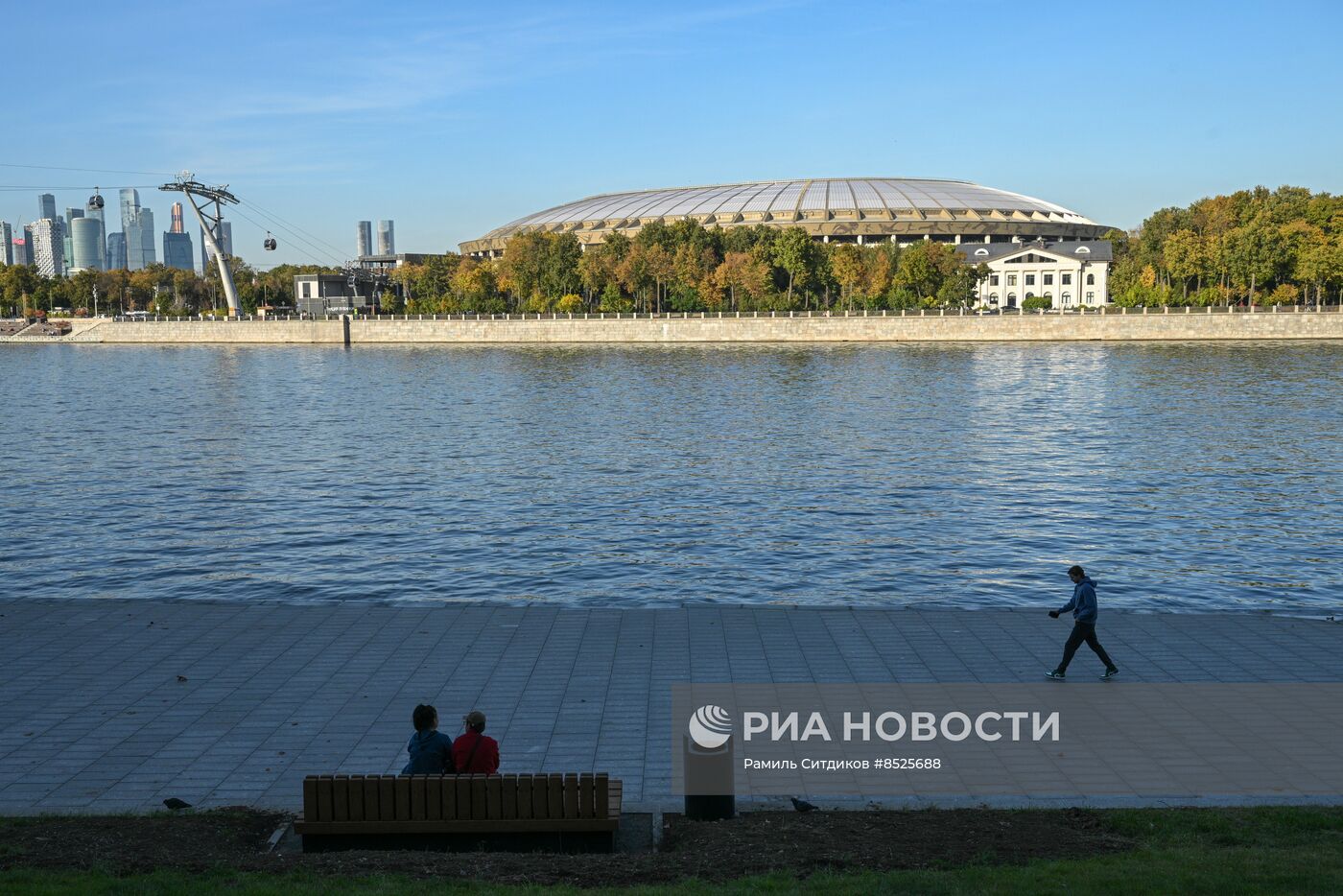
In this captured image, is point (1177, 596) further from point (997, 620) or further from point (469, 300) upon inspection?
point (469, 300)

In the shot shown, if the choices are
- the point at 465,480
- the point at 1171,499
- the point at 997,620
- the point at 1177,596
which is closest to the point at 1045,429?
the point at 1171,499

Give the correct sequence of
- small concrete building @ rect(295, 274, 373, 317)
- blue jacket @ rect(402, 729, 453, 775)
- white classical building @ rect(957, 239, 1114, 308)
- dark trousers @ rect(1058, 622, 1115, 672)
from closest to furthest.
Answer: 1. blue jacket @ rect(402, 729, 453, 775)
2. dark trousers @ rect(1058, 622, 1115, 672)
3. white classical building @ rect(957, 239, 1114, 308)
4. small concrete building @ rect(295, 274, 373, 317)

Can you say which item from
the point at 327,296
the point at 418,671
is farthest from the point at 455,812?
the point at 327,296

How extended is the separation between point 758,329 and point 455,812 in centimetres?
10211

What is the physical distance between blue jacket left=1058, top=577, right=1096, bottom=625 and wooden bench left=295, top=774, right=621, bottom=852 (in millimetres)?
6738

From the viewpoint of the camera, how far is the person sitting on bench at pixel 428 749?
8820 millimetres

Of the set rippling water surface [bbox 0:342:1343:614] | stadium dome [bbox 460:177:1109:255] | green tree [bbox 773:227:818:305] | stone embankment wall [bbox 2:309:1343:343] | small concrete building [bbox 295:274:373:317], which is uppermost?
stadium dome [bbox 460:177:1109:255]

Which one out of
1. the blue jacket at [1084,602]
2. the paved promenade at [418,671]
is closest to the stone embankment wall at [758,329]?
the paved promenade at [418,671]

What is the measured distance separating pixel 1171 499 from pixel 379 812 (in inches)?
953

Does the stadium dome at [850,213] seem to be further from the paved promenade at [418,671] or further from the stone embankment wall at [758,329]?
the paved promenade at [418,671]

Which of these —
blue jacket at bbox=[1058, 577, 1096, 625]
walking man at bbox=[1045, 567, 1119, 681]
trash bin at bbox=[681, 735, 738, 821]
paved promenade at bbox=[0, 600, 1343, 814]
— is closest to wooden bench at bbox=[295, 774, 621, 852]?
trash bin at bbox=[681, 735, 738, 821]

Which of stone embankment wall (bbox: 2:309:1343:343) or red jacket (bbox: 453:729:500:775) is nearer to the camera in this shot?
red jacket (bbox: 453:729:500:775)

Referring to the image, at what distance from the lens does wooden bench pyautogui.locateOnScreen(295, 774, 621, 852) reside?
8078 millimetres

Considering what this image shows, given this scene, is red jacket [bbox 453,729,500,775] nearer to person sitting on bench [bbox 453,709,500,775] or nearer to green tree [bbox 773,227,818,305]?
person sitting on bench [bbox 453,709,500,775]
